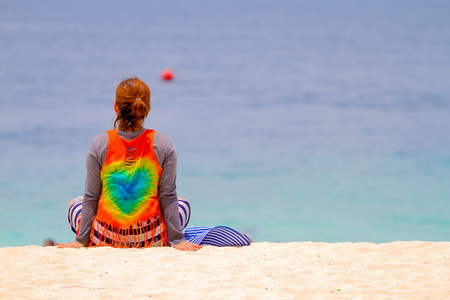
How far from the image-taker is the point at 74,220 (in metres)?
5.07

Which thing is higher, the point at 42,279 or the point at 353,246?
A: the point at 353,246

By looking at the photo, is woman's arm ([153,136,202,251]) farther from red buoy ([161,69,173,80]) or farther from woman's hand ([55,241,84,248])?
red buoy ([161,69,173,80])

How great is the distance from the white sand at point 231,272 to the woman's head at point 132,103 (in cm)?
95

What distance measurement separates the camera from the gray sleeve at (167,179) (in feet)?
15.7

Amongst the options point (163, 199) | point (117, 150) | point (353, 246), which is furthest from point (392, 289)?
point (117, 150)

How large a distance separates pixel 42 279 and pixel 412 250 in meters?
2.76

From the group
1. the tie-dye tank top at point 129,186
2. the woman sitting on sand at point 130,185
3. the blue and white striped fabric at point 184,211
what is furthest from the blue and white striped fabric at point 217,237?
the tie-dye tank top at point 129,186

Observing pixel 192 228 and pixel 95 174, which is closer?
pixel 95 174

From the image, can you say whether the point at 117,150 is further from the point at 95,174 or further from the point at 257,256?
the point at 257,256

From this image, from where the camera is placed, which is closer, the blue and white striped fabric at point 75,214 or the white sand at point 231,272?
the white sand at point 231,272

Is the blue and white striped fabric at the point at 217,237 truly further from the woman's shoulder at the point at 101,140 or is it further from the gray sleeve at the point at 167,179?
the woman's shoulder at the point at 101,140

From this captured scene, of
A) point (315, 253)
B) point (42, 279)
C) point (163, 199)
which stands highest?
point (163, 199)

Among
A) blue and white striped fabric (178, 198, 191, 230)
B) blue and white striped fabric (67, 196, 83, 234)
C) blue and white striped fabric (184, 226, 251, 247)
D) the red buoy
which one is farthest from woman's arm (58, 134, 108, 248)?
the red buoy

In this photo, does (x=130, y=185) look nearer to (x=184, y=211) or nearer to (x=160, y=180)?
(x=160, y=180)
